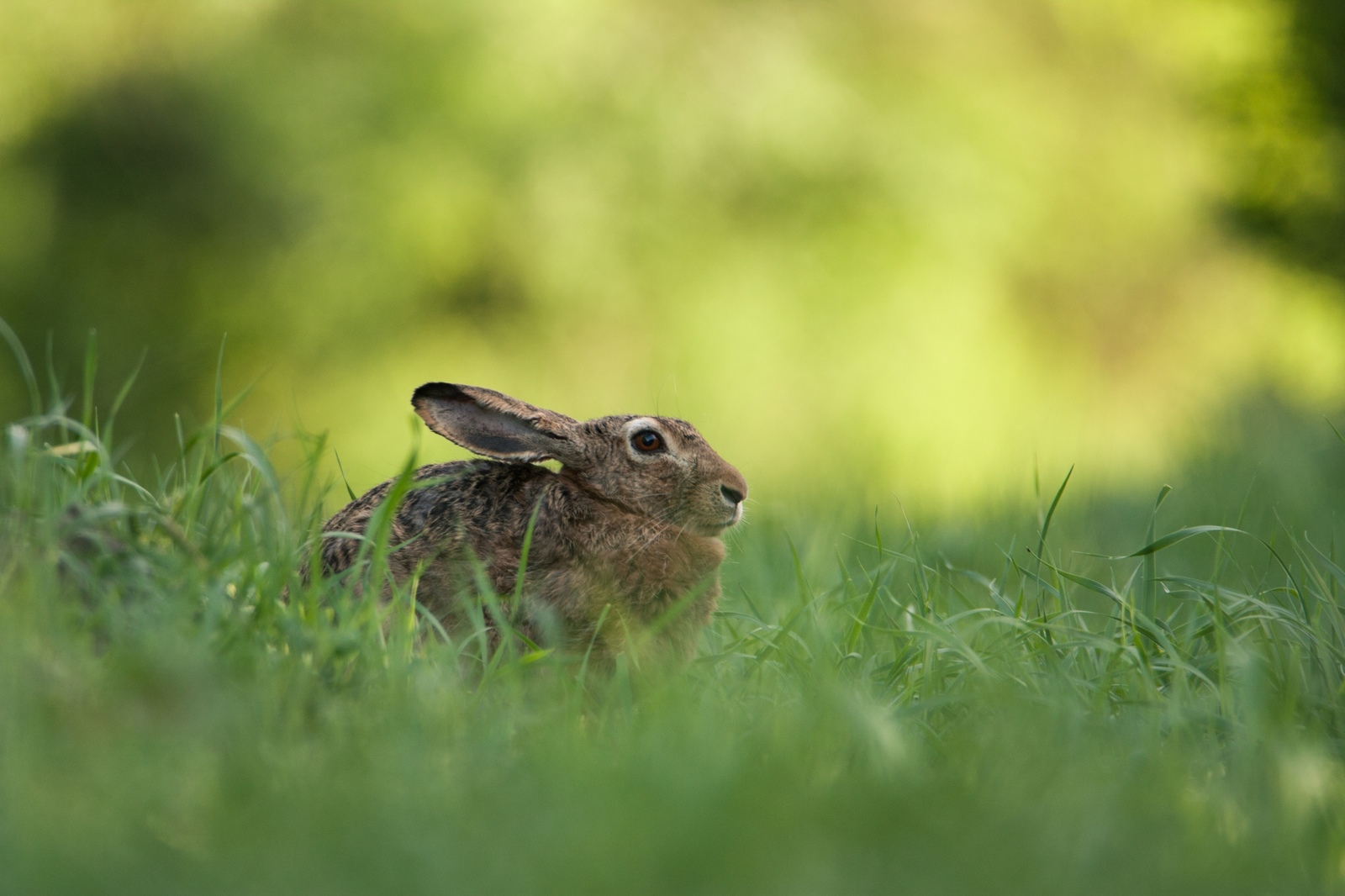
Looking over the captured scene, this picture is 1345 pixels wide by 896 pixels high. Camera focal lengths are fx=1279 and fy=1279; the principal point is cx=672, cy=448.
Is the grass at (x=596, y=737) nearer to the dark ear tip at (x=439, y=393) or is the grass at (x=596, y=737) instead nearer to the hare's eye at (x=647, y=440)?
the dark ear tip at (x=439, y=393)

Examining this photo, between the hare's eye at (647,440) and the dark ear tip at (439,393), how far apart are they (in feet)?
1.60

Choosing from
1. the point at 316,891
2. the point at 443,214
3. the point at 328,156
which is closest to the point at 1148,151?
the point at 443,214

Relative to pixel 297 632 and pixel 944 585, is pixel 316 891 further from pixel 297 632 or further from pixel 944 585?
pixel 944 585

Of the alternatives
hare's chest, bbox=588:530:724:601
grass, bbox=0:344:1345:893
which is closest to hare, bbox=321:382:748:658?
hare's chest, bbox=588:530:724:601

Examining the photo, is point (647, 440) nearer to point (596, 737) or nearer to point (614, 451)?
point (614, 451)

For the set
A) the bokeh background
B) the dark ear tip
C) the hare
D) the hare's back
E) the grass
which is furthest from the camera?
the bokeh background

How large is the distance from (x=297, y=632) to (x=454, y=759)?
0.48 m

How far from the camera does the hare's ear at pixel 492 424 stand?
336 cm

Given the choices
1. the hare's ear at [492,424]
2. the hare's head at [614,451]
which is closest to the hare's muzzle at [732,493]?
the hare's head at [614,451]

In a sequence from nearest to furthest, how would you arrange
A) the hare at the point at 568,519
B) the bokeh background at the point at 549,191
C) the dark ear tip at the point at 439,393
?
the hare at the point at 568,519
the dark ear tip at the point at 439,393
the bokeh background at the point at 549,191

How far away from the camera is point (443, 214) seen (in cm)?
980

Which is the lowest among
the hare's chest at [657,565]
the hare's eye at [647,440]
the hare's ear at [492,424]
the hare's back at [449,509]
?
the hare's chest at [657,565]

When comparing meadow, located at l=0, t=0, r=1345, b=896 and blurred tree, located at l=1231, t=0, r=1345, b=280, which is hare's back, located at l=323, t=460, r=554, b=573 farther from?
blurred tree, located at l=1231, t=0, r=1345, b=280

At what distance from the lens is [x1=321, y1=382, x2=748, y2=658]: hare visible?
3.11 m
